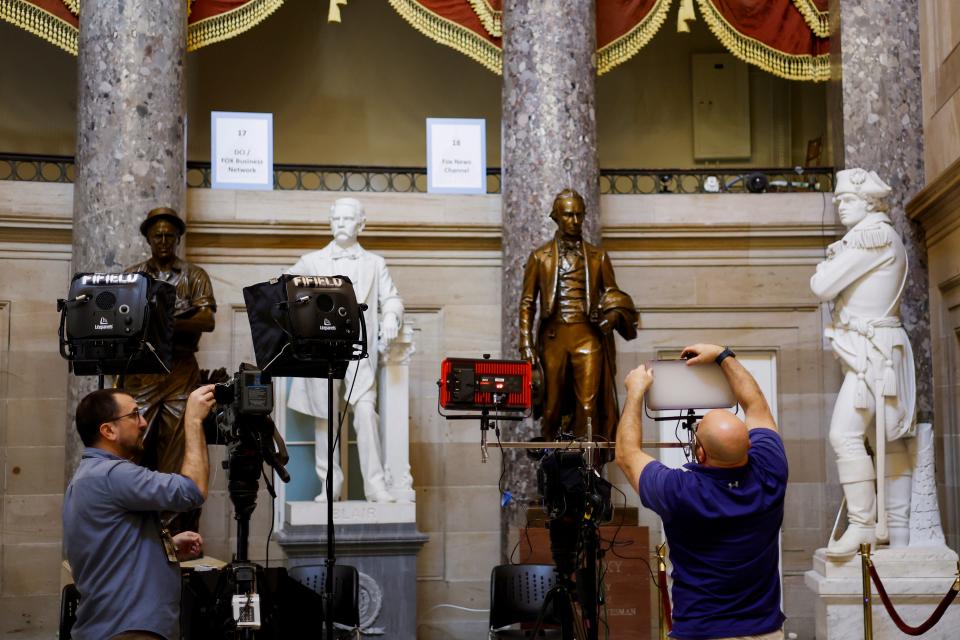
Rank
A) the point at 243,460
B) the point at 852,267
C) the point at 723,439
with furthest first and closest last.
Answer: the point at 852,267, the point at 243,460, the point at 723,439

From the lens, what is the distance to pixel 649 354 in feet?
32.6

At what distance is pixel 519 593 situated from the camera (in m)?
6.30

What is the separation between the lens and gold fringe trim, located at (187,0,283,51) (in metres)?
9.45

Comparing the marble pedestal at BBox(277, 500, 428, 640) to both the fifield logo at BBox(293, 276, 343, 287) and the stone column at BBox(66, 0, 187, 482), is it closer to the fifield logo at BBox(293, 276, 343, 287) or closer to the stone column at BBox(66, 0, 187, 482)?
the stone column at BBox(66, 0, 187, 482)

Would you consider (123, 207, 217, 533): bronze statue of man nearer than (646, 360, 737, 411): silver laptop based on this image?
No

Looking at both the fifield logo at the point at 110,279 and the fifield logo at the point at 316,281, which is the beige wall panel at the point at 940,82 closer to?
the fifield logo at the point at 316,281

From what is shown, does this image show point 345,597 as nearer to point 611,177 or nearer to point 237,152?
point 237,152

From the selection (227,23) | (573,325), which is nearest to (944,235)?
(573,325)

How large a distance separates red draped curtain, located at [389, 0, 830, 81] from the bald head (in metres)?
6.37

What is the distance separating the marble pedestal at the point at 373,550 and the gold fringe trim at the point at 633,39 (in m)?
3.98

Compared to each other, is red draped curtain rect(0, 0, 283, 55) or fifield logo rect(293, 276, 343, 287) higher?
red draped curtain rect(0, 0, 283, 55)

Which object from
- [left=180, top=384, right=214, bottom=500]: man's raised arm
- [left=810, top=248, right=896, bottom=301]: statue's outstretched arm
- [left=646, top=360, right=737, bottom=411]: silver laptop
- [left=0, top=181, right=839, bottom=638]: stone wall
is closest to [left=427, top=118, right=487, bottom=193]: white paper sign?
[left=0, top=181, right=839, bottom=638]: stone wall

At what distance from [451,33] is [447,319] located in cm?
218

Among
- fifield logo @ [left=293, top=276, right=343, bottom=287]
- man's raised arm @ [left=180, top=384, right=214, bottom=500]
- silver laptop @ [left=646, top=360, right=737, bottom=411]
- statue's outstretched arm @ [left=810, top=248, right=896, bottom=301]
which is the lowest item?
man's raised arm @ [left=180, top=384, right=214, bottom=500]
